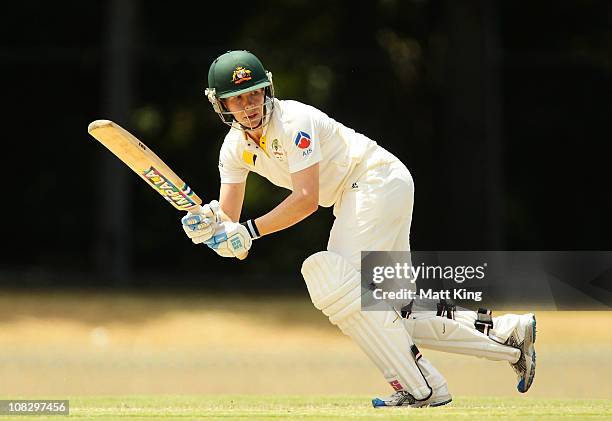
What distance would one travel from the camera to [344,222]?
505 cm

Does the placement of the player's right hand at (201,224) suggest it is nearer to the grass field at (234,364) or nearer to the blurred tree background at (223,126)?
the grass field at (234,364)

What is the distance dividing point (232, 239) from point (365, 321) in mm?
566

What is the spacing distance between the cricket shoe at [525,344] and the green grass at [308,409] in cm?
12

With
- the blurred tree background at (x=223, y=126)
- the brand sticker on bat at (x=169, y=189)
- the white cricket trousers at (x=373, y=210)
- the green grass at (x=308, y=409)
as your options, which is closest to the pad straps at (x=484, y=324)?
the green grass at (x=308, y=409)

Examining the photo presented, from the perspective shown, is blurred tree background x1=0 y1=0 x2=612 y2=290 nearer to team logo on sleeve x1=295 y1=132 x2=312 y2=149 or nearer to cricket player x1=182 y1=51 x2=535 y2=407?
cricket player x1=182 y1=51 x2=535 y2=407

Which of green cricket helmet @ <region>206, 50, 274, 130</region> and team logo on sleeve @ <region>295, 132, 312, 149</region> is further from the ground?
green cricket helmet @ <region>206, 50, 274, 130</region>

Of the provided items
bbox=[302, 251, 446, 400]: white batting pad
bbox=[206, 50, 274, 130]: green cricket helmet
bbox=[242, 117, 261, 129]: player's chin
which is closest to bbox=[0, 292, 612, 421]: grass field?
bbox=[302, 251, 446, 400]: white batting pad

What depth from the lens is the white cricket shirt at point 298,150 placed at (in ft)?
16.1

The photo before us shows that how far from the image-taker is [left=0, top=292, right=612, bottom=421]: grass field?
5.09 m

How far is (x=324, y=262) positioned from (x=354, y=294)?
0.16 m

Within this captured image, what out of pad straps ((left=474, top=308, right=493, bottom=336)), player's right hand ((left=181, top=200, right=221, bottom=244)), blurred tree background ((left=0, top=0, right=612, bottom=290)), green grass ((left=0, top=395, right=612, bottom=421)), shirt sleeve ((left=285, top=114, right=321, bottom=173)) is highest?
blurred tree background ((left=0, top=0, right=612, bottom=290))

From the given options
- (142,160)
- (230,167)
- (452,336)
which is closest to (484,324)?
(452,336)

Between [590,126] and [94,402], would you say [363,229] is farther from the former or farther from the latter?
[590,126]

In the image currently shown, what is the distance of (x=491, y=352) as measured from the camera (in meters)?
Result: 5.22
